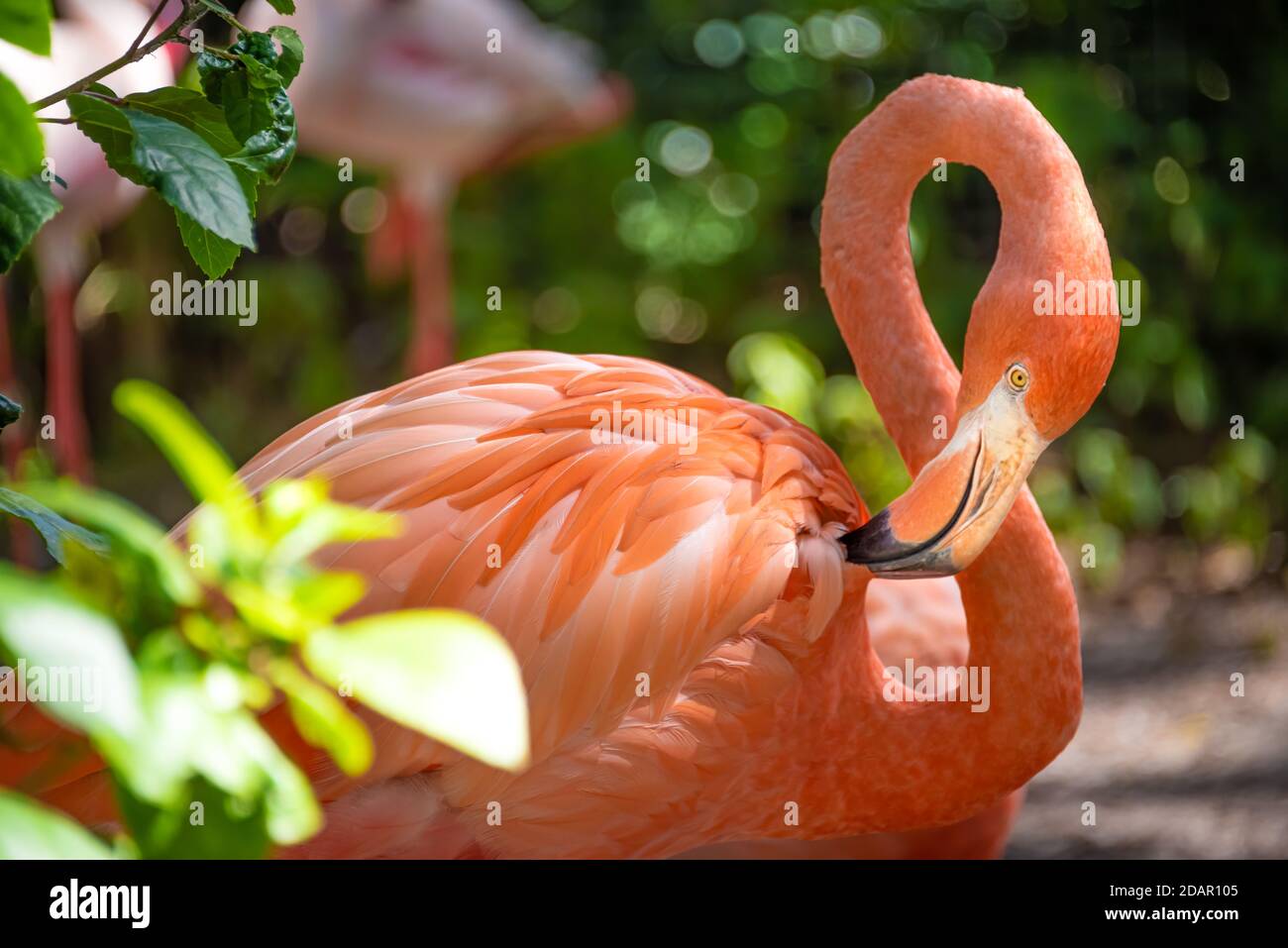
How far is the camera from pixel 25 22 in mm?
651

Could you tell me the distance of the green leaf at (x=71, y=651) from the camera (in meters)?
0.50

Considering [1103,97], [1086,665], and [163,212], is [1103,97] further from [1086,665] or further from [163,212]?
[163,212]

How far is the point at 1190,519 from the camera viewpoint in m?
4.18

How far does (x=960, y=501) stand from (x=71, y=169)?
2.27 metres

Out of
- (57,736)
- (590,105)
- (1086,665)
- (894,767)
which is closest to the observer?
(57,736)

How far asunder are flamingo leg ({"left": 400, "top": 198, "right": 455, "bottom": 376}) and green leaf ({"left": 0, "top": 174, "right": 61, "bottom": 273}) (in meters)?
3.17

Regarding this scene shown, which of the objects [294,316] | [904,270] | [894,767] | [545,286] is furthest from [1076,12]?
[894,767]

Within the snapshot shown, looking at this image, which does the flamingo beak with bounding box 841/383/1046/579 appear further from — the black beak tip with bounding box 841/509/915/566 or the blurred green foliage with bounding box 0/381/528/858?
the blurred green foliage with bounding box 0/381/528/858

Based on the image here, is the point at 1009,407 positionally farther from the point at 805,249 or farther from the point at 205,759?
the point at 805,249

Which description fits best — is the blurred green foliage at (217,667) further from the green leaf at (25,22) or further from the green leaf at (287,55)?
the green leaf at (287,55)

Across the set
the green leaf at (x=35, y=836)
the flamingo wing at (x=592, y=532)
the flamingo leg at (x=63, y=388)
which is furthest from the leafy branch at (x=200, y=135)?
the flamingo leg at (x=63, y=388)

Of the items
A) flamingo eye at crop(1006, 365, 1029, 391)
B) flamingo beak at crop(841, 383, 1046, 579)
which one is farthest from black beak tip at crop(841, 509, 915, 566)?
flamingo eye at crop(1006, 365, 1029, 391)
